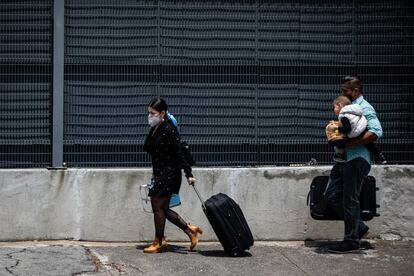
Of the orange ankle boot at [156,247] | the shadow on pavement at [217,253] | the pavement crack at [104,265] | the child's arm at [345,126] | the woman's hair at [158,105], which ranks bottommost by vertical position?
the pavement crack at [104,265]

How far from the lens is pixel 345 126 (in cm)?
789

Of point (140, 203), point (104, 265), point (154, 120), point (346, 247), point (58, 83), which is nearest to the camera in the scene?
point (104, 265)

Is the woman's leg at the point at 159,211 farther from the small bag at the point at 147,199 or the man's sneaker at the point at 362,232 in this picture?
the man's sneaker at the point at 362,232

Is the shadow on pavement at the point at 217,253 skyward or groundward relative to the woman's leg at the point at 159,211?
groundward

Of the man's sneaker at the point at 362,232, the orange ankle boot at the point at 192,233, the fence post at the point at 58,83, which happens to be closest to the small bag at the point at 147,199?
the orange ankle boot at the point at 192,233

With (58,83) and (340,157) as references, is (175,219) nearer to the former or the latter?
(340,157)

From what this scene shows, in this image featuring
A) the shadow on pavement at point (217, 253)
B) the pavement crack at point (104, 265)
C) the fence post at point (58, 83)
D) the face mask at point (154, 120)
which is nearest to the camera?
the pavement crack at point (104, 265)

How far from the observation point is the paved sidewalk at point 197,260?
746 cm

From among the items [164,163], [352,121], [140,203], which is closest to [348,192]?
[352,121]

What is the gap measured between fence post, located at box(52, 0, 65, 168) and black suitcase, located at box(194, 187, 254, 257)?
77.3 inches

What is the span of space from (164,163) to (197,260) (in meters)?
1.06

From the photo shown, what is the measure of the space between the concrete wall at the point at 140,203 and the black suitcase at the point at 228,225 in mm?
845

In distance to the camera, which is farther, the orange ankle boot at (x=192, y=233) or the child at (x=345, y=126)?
the orange ankle boot at (x=192, y=233)

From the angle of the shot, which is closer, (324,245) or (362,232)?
(362,232)
